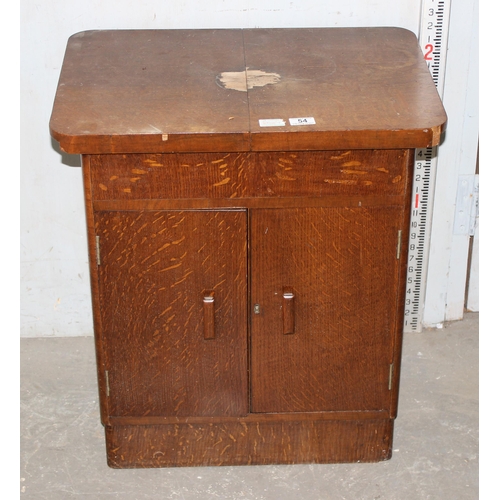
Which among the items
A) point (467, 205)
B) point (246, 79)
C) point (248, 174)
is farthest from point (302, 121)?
point (467, 205)

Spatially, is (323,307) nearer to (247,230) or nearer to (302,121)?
(247,230)

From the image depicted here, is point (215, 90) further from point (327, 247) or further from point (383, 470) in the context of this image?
point (383, 470)

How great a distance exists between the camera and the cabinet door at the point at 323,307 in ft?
7.71

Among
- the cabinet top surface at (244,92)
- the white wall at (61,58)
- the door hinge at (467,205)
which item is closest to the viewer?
the cabinet top surface at (244,92)

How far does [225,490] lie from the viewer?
102 inches

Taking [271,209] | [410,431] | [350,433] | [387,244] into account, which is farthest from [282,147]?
[410,431]

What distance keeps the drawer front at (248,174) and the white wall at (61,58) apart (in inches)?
26.6

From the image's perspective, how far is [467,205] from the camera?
3.09 metres

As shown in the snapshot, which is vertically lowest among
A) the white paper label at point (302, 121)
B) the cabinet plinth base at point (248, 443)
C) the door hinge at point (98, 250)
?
the cabinet plinth base at point (248, 443)

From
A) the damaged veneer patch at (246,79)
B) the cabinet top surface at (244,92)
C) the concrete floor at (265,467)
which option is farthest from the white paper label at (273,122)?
the concrete floor at (265,467)

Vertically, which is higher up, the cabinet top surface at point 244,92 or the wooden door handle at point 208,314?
the cabinet top surface at point 244,92

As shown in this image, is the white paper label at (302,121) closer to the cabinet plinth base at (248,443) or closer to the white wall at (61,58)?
the white wall at (61,58)

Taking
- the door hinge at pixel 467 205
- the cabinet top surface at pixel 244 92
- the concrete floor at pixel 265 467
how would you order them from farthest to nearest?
1. the door hinge at pixel 467 205
2. the concrete floor at pixel 265 467
3. the cabinet top surface at pixel 244 92

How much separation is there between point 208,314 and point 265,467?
0.52 metres
